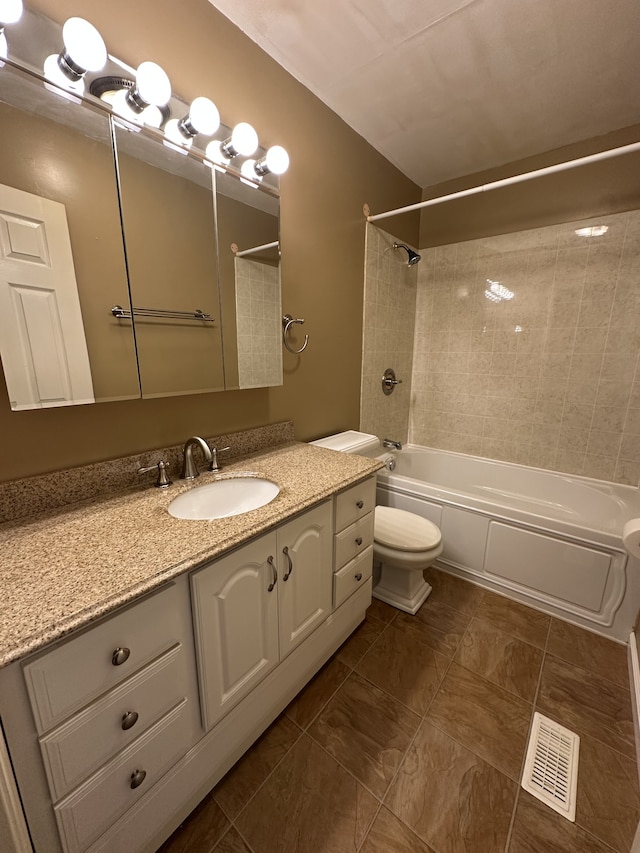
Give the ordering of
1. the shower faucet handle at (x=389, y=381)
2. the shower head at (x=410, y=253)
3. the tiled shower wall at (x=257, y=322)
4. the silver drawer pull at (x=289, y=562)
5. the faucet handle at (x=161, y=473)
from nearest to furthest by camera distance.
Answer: the silver drawer pull at (x=289, y=562) → the faucet handle at (x=161, y=473) → the tiled shower wall at (x=257, y=322) → the shower head at (x=410, y=253) → the shower faucet handle at (x=389, y=381)

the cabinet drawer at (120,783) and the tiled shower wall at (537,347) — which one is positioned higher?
the tiled shower wall at (537,347)

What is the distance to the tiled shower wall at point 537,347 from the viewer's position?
6.65 ft

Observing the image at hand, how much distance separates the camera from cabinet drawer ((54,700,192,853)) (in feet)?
2.31

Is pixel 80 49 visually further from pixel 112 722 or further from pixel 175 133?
pixel 112 722

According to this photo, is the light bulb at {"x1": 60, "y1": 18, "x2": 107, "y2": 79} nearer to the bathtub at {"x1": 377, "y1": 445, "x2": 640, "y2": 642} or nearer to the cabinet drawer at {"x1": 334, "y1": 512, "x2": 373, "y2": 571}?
the cabinet drawer at {"x1": 334, "y1": 512, "x2": 373, "y2": 571}

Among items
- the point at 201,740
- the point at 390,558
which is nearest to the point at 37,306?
the point at 201,740

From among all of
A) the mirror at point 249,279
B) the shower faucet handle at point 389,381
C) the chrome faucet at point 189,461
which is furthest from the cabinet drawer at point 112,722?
the shower faucet handle at point 389,381

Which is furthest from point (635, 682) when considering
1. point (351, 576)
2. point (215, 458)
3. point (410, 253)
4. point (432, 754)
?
point (410, 253)

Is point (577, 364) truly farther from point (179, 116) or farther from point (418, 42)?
point (179, 116)

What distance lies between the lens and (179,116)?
119cm

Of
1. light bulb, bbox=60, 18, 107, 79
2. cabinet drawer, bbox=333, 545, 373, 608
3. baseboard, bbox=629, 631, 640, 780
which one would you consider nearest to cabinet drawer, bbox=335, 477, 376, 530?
cabinet drawer, bbox=333, 545, 373, 608

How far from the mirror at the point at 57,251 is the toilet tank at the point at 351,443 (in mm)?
1084

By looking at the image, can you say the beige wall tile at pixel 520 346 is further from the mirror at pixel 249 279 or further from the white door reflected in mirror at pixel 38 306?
the white door reflected in mirror at pixel 38 306

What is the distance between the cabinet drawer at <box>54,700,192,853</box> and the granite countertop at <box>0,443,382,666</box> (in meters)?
0.41
